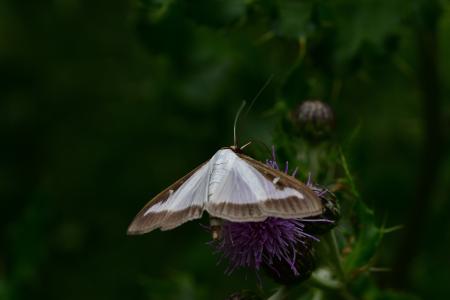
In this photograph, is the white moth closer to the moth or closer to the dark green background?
the moth

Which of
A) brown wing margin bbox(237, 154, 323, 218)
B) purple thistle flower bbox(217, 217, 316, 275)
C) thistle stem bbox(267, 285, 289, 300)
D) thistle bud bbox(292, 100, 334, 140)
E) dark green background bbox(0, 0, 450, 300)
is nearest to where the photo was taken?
brown wing margin bbox(237, 154, 323, 218)

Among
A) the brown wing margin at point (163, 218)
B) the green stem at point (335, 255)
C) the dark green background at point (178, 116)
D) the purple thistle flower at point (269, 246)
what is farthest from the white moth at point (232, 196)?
the dark green background at point (178, 116)

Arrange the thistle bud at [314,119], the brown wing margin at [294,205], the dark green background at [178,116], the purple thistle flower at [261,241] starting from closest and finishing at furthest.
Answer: the brown wing margin at [294,205] → the purple thistle flower at [261,241] → the thistle bud at [314,119] → the dark green background at [178,116]

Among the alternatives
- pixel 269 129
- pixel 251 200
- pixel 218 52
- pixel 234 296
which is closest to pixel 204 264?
pixel 269 129

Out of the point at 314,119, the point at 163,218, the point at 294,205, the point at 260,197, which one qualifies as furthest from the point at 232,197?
the point at 314,119

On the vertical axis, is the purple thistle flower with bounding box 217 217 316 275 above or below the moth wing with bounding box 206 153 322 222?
below

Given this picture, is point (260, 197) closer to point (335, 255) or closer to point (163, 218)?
point (163, 218)

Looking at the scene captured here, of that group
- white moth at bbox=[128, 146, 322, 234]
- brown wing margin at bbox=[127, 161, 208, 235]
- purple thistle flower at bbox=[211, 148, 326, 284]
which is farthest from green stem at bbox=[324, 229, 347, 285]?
brown wing margin at bbox=[127, 161, 208, 235]

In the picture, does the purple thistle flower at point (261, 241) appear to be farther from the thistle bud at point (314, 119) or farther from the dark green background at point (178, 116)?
the thistle bud at point (314, 119)
